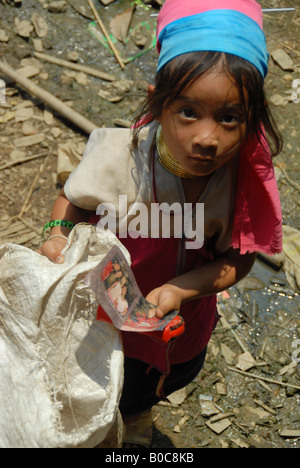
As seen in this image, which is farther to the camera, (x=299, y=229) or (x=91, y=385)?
(x=299, y=229)

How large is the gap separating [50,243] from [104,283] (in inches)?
17.3

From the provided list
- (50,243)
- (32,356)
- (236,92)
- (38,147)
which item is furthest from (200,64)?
(38,147)

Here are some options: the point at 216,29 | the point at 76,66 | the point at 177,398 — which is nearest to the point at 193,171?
the point at 216,29

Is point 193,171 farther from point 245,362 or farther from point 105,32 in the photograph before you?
point 105,32

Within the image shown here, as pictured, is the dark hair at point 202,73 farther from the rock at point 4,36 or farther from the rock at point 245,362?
the rock at point 4,36

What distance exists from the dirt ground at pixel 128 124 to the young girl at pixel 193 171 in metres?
0.68

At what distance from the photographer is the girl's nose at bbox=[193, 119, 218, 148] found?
4.74 feet

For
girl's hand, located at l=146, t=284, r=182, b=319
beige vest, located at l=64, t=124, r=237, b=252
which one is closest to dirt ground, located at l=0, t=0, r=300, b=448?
girl's hand, located at l=146, t=284, r=182, b=319

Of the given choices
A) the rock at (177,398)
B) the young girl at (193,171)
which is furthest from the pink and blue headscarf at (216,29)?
the rock at (177,398)

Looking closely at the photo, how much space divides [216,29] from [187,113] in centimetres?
22

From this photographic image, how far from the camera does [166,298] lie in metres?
1.69

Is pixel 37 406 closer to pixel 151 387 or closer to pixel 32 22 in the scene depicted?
pixel 151 387

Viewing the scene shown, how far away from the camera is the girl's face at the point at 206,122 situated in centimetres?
142

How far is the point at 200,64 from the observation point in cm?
141
